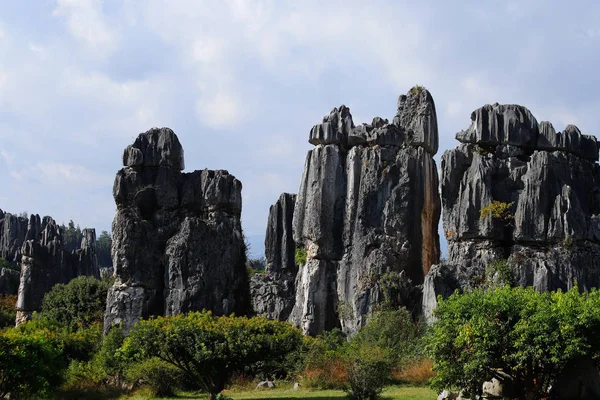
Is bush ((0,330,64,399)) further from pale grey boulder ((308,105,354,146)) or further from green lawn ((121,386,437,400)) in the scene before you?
pale grey boulder ((308,105,354,146))

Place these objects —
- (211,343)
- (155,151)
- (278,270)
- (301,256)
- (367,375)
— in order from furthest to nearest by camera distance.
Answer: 1. (278,270)
2. (155,151)
3. (301,256)
4. (211,343)
5. (367,375)

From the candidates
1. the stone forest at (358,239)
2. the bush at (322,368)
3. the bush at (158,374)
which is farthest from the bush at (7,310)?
the bush at (322,368)

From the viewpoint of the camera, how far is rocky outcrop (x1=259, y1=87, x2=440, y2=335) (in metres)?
33.2

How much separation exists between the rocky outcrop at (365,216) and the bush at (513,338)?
15.4m

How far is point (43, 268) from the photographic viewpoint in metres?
53.2

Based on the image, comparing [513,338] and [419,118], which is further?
[419,118]

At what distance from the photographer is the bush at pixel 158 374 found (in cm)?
2484

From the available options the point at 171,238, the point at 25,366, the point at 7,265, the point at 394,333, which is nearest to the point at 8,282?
the point at 7,265

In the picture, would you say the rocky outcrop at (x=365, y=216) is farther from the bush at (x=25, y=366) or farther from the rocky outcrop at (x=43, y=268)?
the rocky outcrop at (x=43, y=268)

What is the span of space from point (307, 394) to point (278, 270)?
21439 mm

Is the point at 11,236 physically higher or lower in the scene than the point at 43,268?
higher

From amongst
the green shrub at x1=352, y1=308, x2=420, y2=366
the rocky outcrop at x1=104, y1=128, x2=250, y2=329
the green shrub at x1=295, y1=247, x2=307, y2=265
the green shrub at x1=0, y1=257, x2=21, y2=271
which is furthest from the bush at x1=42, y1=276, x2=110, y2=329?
the green shrub at x1=0, y1=257, x2=21, y2=271

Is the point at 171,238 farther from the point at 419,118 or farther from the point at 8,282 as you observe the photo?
the point at 8,282

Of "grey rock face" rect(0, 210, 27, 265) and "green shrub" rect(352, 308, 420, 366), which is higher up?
"grey rock face" rect(0, 210, 27, 265)
